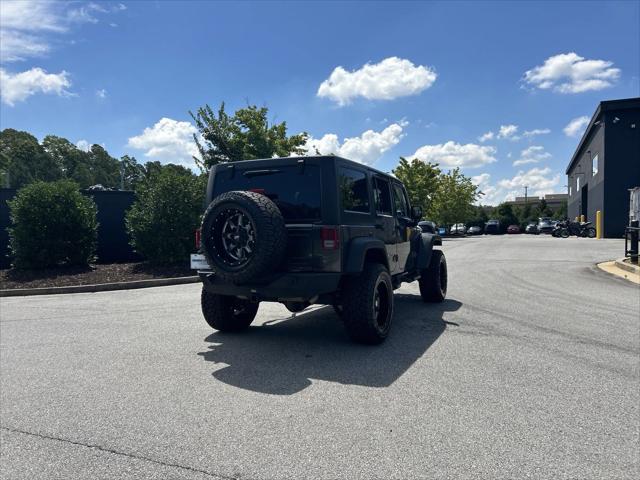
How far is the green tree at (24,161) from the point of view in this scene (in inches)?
3462

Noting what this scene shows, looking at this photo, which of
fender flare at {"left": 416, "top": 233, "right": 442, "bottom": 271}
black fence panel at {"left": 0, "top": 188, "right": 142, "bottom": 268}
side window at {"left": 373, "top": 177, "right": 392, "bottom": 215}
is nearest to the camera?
side window at {"left": 373, "top": 177, "right": 392, "bottom": 215}

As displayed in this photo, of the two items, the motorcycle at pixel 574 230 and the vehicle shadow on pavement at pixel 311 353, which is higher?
the motorcycle at pixel 574 230

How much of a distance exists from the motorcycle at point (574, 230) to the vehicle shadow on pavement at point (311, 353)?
33.2 metres

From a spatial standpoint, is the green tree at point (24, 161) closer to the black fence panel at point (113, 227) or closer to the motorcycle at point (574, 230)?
the black fence panel at point (113, 227)

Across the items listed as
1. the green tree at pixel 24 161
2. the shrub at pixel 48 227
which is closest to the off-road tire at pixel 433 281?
the shrub at pixel 48 227

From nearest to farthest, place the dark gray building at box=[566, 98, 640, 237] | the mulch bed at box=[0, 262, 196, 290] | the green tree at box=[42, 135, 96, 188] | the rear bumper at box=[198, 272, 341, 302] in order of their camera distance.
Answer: the rear bumper at box=[198, 272, 341, 302] < the mulch bed at box=[0, 262, 196, 290] < the dark gray building at box=[566, 98, 640, 237] < the green tree at box=[42, 135, 96, 188]

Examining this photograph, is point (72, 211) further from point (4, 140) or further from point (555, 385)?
point (4, 140)

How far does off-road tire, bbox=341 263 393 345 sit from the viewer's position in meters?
5.01

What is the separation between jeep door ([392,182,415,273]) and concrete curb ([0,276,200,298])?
6.86 m

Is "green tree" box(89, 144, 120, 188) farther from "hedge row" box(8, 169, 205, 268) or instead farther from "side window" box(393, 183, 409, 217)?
"side window" box(393, 183, 409, 217)

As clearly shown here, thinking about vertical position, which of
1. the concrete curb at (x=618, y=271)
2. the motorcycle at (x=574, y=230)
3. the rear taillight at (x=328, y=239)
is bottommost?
the concrete curb at (x=618, y=271)

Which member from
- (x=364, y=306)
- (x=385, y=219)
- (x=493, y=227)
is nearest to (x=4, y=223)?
(x=385, y=219)

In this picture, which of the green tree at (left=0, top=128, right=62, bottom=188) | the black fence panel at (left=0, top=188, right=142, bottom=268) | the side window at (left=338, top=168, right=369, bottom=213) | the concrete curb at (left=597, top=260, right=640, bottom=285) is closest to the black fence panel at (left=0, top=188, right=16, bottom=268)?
the black fence panel at (left=0, top=188, right=142, bottom=268)

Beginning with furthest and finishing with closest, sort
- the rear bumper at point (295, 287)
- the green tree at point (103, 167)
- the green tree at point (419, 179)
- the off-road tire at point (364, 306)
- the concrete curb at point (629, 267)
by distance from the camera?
the green tree at point (103, 167), the green tree at point (419, 179), the concrete curb at point (629, 267), the off-road tire at point (364, 306), the rear bumper at point (295, 287)
